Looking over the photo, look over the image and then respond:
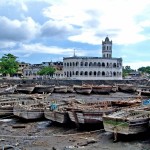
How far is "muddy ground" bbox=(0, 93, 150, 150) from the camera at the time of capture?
86.2 ft

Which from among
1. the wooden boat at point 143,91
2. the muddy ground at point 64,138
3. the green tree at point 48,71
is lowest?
the muddy ground at point 64,138

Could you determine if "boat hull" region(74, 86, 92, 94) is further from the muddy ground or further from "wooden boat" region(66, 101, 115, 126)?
"wooden boat" region(66, 101, 115, 126)

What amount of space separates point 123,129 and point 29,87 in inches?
2208

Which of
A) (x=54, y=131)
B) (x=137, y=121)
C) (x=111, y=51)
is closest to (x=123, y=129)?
(x=137, y=121)

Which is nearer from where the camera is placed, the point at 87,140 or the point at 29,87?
the point at 87,140

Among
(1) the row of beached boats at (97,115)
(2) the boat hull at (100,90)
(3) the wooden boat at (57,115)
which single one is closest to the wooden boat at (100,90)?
(2) the boat hull at (100,90)

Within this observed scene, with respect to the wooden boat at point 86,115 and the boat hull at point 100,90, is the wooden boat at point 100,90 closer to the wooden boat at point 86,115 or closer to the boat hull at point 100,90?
the boat hull at point 100,90

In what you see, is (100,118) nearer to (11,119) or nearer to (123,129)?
(123,129)

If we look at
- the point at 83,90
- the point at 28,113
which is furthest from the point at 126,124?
the point at 83,90

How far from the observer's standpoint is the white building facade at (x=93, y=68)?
132 metres

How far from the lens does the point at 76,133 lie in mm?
30453

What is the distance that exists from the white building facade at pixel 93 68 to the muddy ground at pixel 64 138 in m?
98.1

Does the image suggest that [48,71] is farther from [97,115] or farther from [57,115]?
[97,115]

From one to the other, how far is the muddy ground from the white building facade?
322ft
